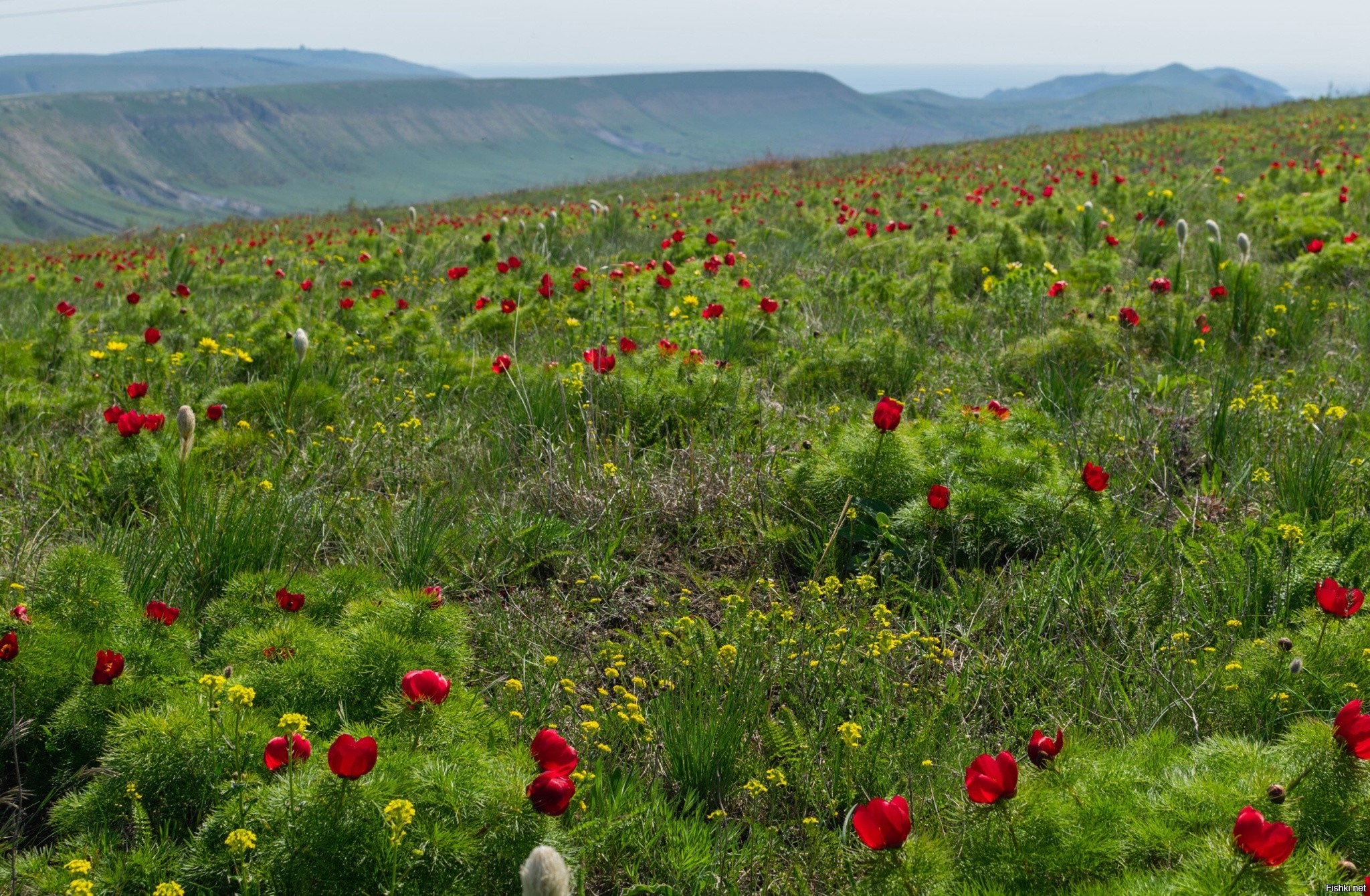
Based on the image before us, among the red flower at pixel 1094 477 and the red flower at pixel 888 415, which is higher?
the red flower at pixel 888 415

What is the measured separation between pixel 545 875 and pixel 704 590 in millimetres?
1987

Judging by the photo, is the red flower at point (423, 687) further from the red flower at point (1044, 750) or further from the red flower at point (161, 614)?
the red flower at point (1044, 750)

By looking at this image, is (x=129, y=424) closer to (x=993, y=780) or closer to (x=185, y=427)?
(x=185, y=427)

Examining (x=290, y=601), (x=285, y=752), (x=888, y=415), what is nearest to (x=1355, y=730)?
(x=888, y=415)

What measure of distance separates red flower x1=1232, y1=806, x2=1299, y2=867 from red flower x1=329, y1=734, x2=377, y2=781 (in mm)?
1241

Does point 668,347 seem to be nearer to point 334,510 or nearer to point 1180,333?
point 334,510

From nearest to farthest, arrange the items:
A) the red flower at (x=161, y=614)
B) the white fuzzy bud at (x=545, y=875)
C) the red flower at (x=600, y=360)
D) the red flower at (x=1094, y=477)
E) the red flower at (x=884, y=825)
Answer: the white fuzzy bud at (x=545, y=875)
the red flower at (x=884, y=825)
the red flower at (x=161, y=614)
the red flower at (x=1094, y=477)
the red flower at (x=600, y=360)

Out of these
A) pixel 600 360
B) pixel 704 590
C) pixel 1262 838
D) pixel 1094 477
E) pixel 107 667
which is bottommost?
pixel 704 590

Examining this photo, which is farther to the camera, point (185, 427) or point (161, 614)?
point (185, 427)

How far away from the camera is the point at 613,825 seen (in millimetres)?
1705

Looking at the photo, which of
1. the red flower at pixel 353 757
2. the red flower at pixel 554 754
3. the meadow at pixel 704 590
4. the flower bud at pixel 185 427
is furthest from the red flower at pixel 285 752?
the flower bud at pixel 185 427

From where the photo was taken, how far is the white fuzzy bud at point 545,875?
34.6 inches

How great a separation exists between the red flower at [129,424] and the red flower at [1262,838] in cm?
306

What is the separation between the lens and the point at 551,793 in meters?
1.45
